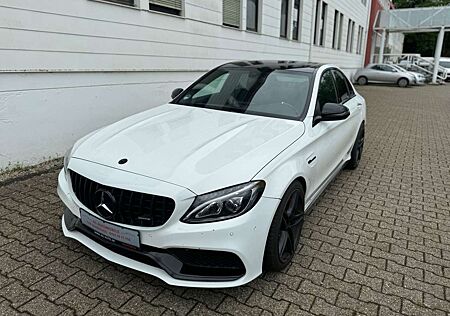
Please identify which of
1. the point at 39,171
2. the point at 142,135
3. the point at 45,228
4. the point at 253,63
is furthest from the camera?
the point at 39,171

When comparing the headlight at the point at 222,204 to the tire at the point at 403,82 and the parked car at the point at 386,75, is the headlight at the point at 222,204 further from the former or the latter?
the tire at the point at 403,82

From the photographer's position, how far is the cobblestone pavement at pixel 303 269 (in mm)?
2254

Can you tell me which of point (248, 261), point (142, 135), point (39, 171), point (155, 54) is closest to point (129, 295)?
point (248, 261)

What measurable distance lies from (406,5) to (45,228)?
2262 inches

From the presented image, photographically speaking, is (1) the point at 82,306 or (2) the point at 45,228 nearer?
(1) the point at 82,306

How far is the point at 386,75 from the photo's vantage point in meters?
21.5

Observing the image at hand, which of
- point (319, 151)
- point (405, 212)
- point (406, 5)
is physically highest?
point (406, 5)

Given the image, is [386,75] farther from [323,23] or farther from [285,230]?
[285,230]

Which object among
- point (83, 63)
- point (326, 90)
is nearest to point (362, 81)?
point (326, 90)

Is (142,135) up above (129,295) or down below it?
above

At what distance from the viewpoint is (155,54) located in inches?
243

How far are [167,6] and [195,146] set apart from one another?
4.88 metres

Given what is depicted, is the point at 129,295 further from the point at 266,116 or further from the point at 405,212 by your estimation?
the point at 405,212

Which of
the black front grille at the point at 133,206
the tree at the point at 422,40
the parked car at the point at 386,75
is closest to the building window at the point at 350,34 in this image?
the parked car at the point at 386,75
